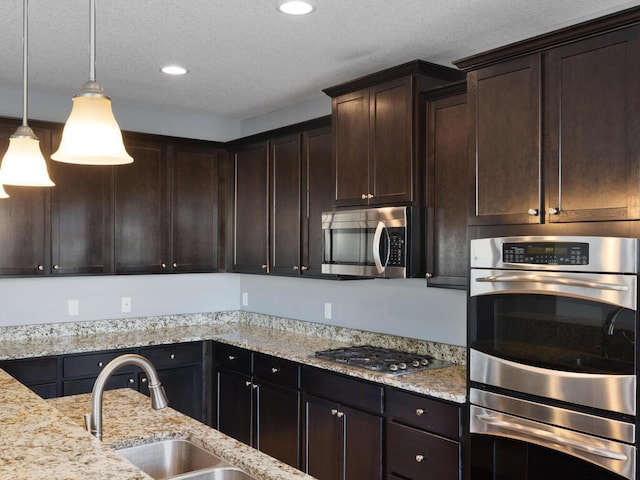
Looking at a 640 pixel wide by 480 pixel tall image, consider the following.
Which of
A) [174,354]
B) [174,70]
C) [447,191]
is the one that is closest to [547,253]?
[447,191]

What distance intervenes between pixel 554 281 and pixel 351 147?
158 centimetres

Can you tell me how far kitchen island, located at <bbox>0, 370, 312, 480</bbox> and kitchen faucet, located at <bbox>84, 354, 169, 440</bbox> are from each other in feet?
0.18

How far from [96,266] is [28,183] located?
8.15 ft

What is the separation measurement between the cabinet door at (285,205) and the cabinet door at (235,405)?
0.80 metres

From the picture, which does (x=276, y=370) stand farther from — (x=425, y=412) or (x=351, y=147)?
(x=351, y=147)

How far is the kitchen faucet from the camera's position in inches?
65.7

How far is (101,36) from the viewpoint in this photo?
3.09 m

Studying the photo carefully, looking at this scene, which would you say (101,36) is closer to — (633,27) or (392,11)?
(392,11)

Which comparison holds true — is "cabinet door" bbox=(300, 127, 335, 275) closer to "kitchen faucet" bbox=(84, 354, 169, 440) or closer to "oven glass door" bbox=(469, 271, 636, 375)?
"oven glass door" bbox=(469, 271, 636, 375)

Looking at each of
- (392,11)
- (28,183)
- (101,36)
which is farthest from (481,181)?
(101,36)

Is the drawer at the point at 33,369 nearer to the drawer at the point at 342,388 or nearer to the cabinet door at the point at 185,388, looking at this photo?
the cabinet door at the point at 185,388

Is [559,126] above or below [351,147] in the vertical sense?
below

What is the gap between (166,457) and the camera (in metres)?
→ 2.05

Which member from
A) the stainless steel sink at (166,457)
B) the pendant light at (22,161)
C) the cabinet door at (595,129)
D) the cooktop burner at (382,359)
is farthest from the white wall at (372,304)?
the pendant light at (22,161)
